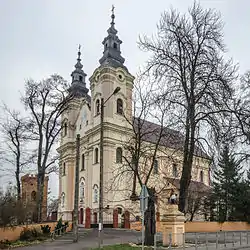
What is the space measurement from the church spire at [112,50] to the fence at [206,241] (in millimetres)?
28599

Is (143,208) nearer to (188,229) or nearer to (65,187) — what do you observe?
(188,229)

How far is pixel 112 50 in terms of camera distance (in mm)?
51344

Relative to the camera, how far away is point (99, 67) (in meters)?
48.8

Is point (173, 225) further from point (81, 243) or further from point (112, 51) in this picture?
point (112, 51)

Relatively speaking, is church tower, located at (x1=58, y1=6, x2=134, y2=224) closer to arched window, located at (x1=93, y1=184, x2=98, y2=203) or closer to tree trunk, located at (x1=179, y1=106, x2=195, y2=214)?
arched window, located at (x1=93, y1=184, x2=98, y2=203)

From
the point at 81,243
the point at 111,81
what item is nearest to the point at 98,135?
the point at 111,81

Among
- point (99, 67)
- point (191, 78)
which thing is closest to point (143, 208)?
point (191, 78)

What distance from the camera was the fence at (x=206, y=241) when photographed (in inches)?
770

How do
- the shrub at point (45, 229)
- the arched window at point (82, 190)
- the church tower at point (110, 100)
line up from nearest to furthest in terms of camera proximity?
the shrub at point (45, 229) → the church tower at point (110, 100) → the arched window at point (82, 190)

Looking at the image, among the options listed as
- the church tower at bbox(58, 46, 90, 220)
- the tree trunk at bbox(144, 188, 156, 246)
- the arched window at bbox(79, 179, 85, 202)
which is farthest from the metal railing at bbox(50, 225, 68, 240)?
the church tower at bbox(58, 46, 90, 220)

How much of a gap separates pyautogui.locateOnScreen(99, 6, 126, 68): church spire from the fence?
28599mm

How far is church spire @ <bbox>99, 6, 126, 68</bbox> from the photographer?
4958cm

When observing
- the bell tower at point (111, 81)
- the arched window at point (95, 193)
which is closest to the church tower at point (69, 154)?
the bell tower at point (111, 81)

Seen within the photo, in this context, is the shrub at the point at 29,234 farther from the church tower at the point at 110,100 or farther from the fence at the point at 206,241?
the church tower at the point at 110,100
